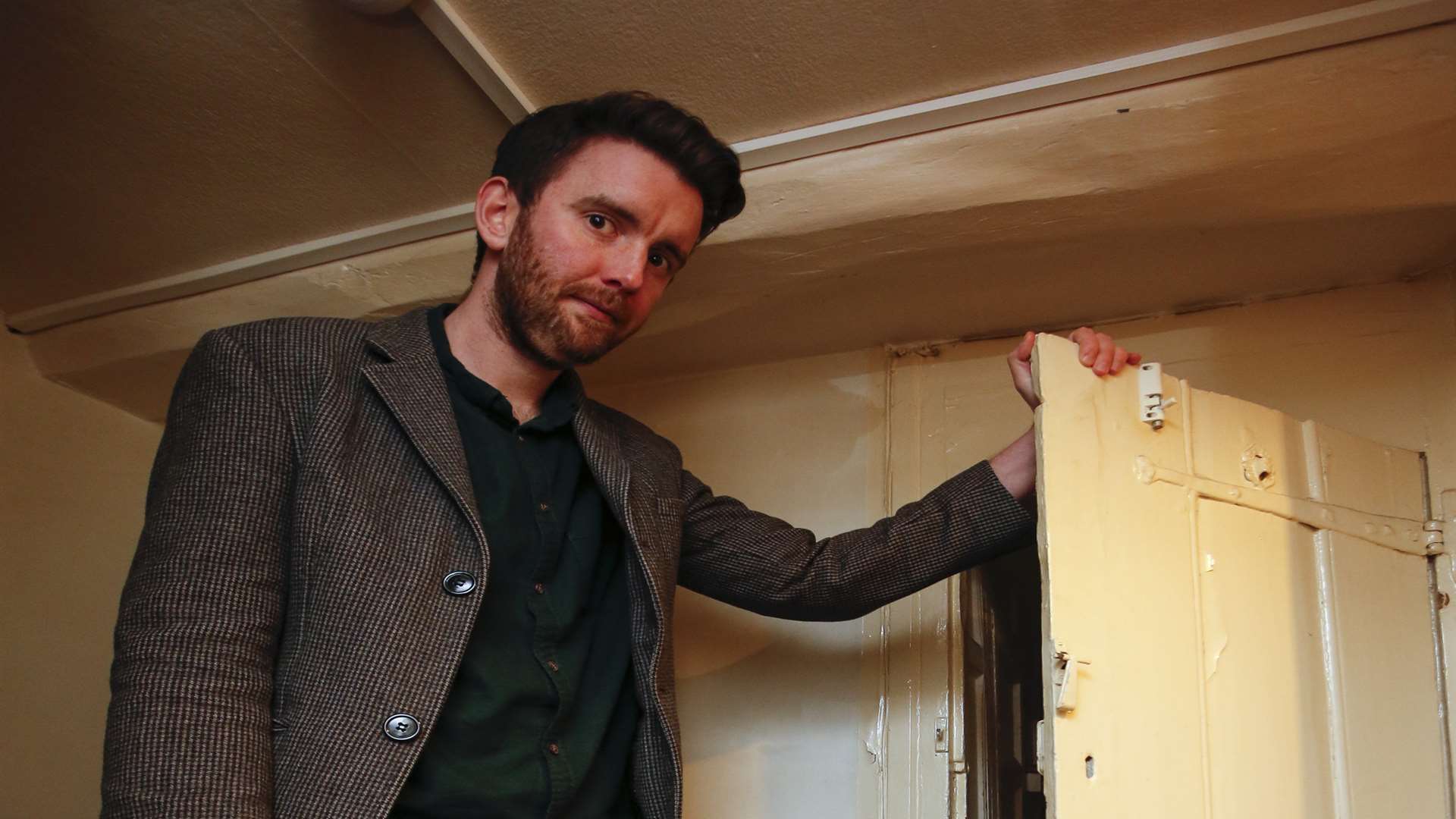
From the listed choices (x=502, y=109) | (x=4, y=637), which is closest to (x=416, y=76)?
(x=502, y=109)

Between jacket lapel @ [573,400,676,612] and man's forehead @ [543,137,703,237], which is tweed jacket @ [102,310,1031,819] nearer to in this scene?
jacket lapel @ [573,400,676,612]

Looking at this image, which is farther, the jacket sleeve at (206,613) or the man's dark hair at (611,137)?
the man's dark hair at (611,137)

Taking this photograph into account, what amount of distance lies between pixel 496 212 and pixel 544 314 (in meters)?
0.24

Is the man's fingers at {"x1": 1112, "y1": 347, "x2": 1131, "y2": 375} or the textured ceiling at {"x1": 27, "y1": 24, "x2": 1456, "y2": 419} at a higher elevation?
the textured ceiling at {"x1": 27, "y1": 24, "x2": 1456, "y2": 419}

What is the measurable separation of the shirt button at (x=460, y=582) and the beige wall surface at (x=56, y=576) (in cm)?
196

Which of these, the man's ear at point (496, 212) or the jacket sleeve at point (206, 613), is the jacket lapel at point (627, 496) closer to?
the man's ear at point (496, 212)

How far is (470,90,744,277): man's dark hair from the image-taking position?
1.85m

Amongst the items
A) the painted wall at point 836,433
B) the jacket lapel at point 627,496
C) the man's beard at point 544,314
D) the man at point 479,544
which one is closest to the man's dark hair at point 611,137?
the man at point 479,544

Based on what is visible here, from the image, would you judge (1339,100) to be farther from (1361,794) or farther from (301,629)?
(301,629)

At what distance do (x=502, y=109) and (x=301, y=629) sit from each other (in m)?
1.08

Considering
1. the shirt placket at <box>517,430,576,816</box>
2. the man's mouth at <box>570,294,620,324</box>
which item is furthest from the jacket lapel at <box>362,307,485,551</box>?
the man's mouth at <box>570,294,620,324</box>

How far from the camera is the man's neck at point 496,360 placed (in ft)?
5.86

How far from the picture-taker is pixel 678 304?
8.15 ft

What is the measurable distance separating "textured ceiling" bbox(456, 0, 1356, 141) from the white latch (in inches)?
20.6
